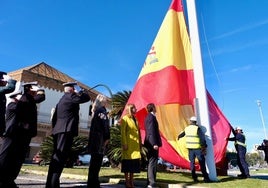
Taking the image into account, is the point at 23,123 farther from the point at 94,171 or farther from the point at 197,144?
the point at 197,144

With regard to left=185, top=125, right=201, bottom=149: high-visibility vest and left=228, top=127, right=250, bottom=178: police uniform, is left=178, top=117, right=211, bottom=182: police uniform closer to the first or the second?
left=185, top=125, right=201, bottom=149: high-visibility vest

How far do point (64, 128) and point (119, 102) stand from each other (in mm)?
10167

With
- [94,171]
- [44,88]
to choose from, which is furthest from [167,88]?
[44,88]

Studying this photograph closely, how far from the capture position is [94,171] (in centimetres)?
643

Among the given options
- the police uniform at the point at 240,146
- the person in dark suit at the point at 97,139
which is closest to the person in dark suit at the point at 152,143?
the person in dark suit at the point at 97,139

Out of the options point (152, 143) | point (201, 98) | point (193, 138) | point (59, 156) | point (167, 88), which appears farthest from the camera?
point (167, 88)

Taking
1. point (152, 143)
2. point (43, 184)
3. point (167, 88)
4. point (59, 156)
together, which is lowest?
point (43, 184)

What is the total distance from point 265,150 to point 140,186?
846 centimetres

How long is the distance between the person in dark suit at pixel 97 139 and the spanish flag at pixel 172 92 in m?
4.07

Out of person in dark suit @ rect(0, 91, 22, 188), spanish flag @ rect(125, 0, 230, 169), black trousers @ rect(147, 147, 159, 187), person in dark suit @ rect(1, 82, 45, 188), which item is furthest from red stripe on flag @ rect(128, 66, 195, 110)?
person in dark suit @ rect(0, 91, 22, 188)

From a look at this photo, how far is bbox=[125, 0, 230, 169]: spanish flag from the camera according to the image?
10.5 metres

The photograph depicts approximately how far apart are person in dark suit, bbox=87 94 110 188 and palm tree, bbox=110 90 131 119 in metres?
8.72

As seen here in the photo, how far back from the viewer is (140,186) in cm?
770

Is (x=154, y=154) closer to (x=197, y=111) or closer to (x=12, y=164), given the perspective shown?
(x=197, y=111)
